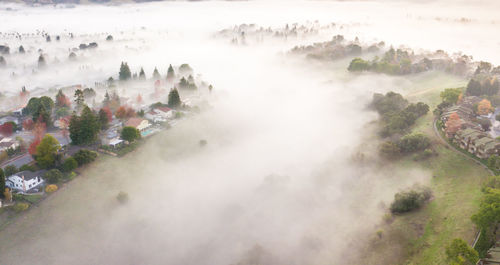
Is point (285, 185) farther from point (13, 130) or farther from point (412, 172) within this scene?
point (13, 130)

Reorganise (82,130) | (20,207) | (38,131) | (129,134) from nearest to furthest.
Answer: (20,207), (82,130), (129,134), (38,131)

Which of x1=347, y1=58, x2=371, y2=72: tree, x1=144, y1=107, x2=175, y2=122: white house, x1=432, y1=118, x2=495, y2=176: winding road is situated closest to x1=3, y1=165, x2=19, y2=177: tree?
x1=144, y1=107, x2=175, y2=122: white house

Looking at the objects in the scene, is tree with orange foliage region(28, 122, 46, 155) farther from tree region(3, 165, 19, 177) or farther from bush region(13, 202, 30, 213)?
bush region(13, 202, 30, 213)

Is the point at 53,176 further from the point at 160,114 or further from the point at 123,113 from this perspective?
the point at 160,114

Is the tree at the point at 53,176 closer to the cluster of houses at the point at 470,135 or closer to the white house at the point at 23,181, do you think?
the white house at the point at 23,181

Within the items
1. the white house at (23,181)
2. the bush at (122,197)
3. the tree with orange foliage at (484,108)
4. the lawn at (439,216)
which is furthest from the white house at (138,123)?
the tree with orange foliage at (484,108)

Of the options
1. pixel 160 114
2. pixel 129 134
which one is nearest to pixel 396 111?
pixel 160 114
